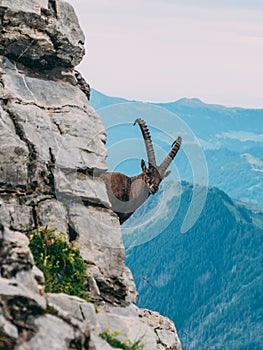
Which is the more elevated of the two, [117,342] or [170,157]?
[117,342]

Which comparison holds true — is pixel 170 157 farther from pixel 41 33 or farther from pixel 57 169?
pixel 57 169

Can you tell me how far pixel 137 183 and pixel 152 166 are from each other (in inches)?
52.0

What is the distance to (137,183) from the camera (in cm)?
2997

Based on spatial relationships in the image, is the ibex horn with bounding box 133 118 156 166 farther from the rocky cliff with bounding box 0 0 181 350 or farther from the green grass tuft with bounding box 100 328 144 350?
the green grass tuft with bounding box 100 328 144 350

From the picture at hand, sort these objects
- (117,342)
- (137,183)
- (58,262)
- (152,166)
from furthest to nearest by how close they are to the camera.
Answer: (152,166)
(137,183)
(58,262)
(117,342)

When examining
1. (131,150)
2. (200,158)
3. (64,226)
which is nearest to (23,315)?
(64,226)

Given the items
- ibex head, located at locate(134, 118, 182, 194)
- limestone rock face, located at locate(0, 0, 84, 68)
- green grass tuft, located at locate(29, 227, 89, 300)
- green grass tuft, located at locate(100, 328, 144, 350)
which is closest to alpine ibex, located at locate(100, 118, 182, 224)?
ibex head, located at locate(134, 118, 182, 194)

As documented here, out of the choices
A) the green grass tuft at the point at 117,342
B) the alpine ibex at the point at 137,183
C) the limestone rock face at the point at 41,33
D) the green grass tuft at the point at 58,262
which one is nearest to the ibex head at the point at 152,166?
the alpine ibex at the point at 137,183

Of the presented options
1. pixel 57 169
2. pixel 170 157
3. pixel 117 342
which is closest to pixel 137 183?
pixel 170 157

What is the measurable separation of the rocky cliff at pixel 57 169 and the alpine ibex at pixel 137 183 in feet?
5.73

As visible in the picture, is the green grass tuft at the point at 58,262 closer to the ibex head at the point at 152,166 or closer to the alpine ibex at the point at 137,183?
the alpine ibex at the point at 137,183

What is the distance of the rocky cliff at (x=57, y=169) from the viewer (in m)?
20.0

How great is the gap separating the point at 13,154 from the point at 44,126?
2196 mm

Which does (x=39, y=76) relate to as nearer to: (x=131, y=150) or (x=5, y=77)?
(x=5, y=77)
